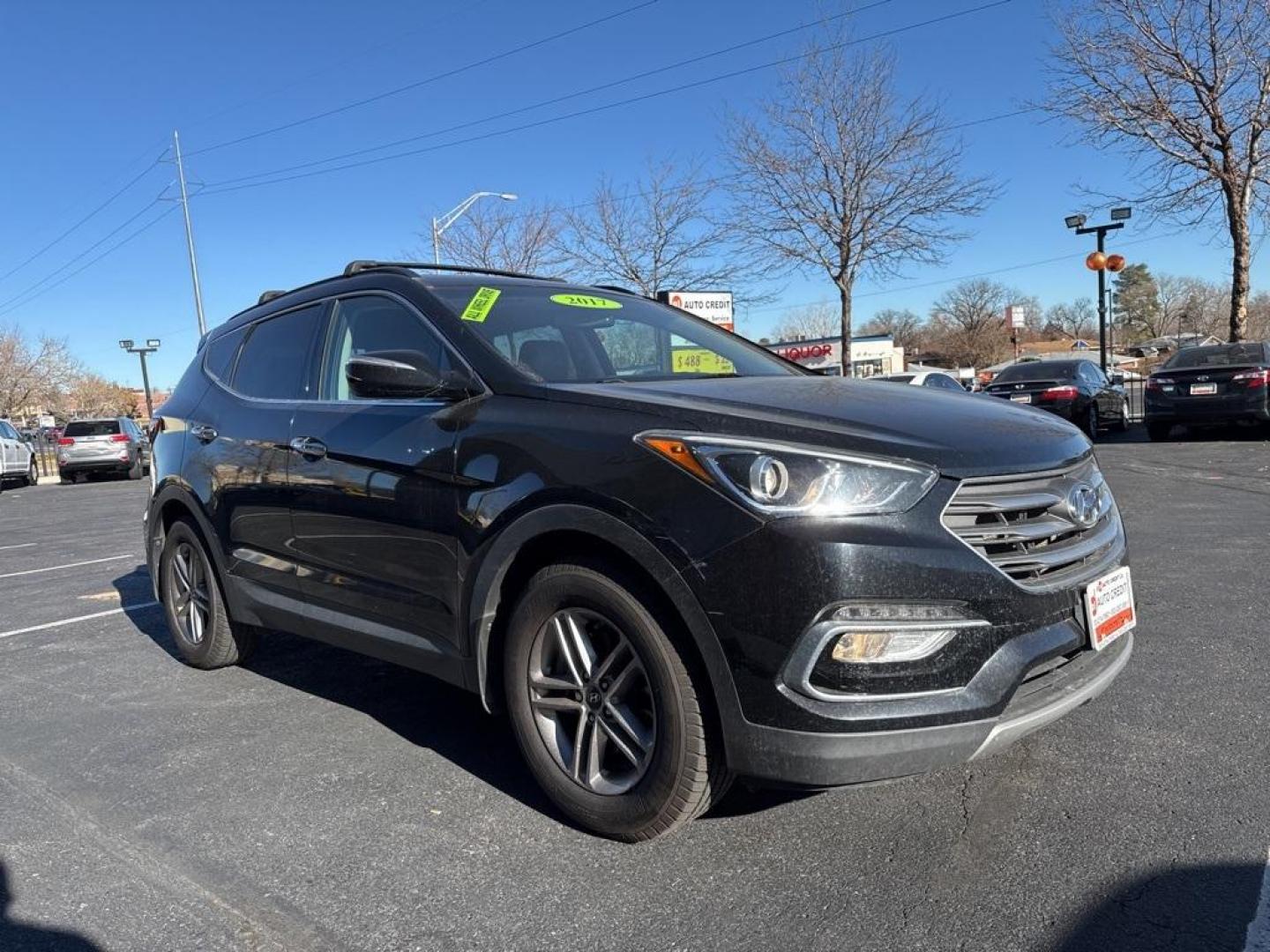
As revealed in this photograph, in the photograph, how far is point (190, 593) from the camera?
4.89 metres

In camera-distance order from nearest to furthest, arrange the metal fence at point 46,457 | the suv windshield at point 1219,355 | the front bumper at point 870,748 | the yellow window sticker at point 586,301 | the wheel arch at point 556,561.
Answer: the front bumper at point 870,748, the wheel arch at point 556,561, the yellow window sticker at point 586,301, the suv windshield at point 1219,355, the metal fence at point 46,457

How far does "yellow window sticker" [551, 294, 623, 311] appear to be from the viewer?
3.84 metres

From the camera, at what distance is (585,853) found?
108 inches

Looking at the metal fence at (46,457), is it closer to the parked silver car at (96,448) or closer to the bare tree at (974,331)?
the parked silver car at (96,448)

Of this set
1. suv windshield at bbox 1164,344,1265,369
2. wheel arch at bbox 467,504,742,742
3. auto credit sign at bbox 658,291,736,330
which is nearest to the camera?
wheel arch at bbox 467,504,742,742

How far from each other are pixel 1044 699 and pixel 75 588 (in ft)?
23.9

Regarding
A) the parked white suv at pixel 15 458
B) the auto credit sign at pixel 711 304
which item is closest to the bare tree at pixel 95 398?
the parked white suv at pixel 15 458

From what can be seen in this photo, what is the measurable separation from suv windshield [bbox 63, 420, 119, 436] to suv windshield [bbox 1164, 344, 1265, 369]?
884 inches

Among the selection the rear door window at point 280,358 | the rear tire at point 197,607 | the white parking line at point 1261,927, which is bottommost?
the white parking line at point 1261,927

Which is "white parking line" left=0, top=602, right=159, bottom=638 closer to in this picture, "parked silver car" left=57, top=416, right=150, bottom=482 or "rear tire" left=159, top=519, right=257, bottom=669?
"rear tire" left=159, top=519, right=257, bottom=669

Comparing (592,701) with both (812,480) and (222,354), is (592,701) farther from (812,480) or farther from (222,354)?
(222,354)

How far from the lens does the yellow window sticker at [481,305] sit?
11.3 ft

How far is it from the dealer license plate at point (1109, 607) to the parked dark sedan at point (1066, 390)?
11491 millimetres

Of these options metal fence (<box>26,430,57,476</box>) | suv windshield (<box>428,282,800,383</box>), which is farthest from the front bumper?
metal fence (<box>26,430,57,476</box>)
